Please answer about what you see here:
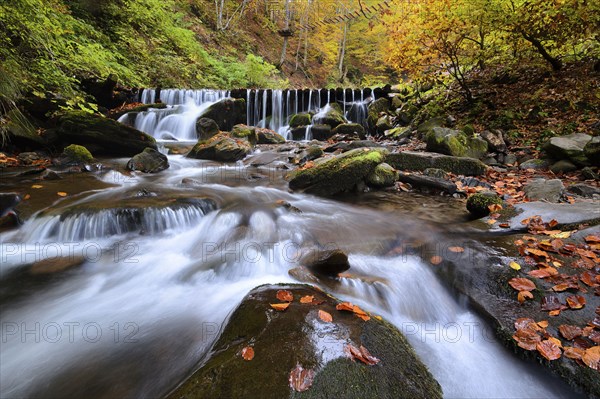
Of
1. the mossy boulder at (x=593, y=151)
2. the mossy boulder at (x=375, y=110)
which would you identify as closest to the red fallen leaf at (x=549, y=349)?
the mossy boulder at (x=593, y=151)

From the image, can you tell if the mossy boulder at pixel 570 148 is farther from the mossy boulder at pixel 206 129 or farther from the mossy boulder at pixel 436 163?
the mossy boulder at pixel 206 129

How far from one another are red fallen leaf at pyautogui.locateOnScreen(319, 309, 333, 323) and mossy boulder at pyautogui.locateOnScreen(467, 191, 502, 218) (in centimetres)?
366

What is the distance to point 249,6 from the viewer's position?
2991cm

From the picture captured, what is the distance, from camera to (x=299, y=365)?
185 cm

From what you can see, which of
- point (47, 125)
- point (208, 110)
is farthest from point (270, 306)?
point (208, 110)

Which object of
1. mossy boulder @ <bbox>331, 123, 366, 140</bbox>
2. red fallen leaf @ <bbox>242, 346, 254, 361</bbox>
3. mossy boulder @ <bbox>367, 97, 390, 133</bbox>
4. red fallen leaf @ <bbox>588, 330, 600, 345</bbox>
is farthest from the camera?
mossy boulder @ <bbox>367, 97, 390, 133</bbox>

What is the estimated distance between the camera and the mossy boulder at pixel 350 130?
13.1 metres

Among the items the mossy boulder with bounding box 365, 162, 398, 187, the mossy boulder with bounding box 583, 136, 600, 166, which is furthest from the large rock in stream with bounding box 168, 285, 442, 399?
the mossy boulder with bounding box 583, 136, 600, 166

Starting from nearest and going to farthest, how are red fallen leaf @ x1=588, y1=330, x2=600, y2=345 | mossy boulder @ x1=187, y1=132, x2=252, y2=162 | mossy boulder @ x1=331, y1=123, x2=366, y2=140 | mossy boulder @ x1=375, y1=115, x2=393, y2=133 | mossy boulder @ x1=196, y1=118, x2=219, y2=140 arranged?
red fallen leaf @ x1=588, y1=330, x2=600, y2=345, mossy boulder @ x1=187, y1=132, x2=252, y2=162, mossy boulder @ x1=196, y1=118, x2=219, y2=140, mossy boulder @ x1=375, y1=115, x2=393, y2=133, mossy boulder @ x1=331, y1=123, x2=366, y2=140

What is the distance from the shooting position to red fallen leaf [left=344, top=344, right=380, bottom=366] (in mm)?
1946

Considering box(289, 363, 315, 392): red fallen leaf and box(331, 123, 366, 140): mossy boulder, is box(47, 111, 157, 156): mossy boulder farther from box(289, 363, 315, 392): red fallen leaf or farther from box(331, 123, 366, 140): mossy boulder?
box(289, 363, 315, 392): red fallen leaf

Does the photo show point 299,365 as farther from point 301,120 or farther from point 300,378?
point 301,120

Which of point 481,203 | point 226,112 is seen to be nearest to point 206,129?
point 226,112

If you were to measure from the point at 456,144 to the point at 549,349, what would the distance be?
607 centimetres
